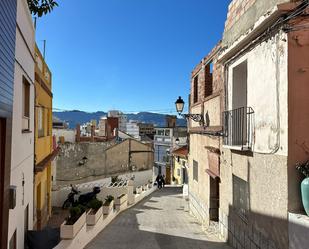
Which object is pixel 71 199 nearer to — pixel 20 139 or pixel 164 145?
pixel 20 139

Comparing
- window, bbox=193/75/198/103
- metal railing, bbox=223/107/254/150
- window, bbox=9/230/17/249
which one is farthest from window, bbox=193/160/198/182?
window, bbox=9/230/17/249

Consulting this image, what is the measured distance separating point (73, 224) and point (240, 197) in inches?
162

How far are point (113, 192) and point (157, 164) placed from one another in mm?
26546

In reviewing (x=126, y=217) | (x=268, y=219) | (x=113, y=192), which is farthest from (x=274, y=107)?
(x=113, y=192)

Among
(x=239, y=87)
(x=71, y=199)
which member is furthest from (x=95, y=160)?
(x=239, y=87)

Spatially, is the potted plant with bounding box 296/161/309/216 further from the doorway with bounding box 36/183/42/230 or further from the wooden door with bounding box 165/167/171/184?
the wooden door with bounding box 165/167/171/184

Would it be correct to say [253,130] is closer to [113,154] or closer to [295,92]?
[295,92]

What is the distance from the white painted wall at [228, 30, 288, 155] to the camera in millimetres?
5527

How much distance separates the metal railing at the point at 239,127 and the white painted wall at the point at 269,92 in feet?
0.83

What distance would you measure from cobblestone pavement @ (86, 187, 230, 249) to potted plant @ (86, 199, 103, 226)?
1.70 ft

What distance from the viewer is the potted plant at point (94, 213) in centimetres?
1060

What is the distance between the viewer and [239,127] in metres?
7.84

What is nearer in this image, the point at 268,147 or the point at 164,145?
the point at 268,147

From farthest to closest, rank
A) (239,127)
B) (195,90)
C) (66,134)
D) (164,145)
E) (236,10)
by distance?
(164,145) < (66,134) < (195,90) < (236,10) < (239,127)
